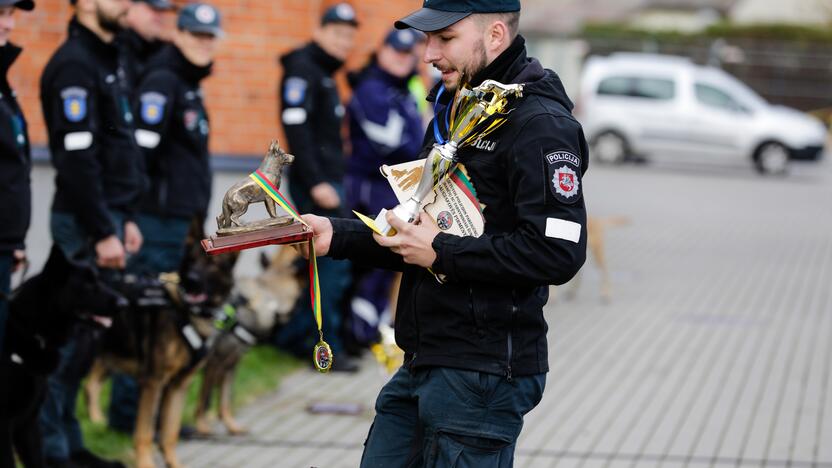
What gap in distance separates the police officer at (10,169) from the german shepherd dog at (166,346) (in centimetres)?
102

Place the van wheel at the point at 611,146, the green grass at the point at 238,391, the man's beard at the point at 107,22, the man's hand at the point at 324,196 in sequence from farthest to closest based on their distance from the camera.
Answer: the van wheel at the point at 611,146, the man's hand at the point at 324,196, the green grass at the point at 238,391, the man's beard at the point at 107,22

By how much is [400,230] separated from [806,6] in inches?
1938

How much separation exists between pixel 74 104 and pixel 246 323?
1.79m

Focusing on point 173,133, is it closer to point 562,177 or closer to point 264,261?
point 264,261

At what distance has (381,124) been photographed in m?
7.88

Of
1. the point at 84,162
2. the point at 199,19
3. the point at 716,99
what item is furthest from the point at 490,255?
the point at 716,99

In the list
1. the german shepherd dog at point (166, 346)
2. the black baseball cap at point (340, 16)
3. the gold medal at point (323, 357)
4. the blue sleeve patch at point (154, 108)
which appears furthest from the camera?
the black baseball cap at point (340, 16)

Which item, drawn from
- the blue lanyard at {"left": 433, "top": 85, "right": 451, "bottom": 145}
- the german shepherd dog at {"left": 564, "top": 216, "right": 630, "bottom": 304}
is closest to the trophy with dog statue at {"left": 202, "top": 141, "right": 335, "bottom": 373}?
the blue lanyard at {"left": 433, "top": 85, "right": 451, "bottom": 145}

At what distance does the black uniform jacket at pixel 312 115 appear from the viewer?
7305 millimetres

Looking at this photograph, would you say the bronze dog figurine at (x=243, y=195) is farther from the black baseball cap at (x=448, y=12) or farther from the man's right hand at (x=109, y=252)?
the man's right hand at (x=109, y=252)

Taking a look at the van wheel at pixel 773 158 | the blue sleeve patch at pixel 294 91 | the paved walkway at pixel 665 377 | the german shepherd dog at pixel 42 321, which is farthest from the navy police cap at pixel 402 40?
the van wheel at pixel 773 158

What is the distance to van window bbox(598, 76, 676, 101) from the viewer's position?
973 inches

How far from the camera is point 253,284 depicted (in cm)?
675

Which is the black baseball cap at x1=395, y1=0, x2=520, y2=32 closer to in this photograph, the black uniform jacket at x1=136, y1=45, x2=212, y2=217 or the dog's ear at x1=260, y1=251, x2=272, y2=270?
the black uniform jacket at x1=136, y1=45, x2=212, y2=217
